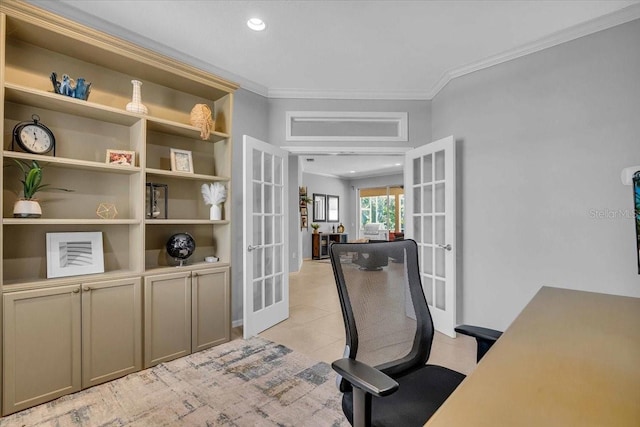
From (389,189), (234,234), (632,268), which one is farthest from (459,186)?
(389,189)

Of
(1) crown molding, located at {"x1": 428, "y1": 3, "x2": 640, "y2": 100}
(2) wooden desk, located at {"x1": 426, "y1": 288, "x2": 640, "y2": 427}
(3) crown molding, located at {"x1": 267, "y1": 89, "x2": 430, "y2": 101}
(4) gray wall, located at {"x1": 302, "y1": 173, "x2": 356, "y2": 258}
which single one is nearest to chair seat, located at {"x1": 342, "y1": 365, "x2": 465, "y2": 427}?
(2) wooden desk, located at {"x1": 426, "y1": 288, "x2": 640, "y2": 427}

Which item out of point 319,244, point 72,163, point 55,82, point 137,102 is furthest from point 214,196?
point 319,244

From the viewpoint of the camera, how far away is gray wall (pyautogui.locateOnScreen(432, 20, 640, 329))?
2.34 m

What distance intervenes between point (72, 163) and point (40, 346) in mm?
1190

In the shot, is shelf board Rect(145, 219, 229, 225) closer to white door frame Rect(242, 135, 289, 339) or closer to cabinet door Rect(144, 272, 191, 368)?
white door frame Rect(242, 135, 289, 339)

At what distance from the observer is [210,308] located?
2.81m

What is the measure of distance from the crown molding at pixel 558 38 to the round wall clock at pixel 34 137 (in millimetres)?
3519

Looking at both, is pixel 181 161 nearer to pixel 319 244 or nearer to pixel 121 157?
pixel 121 157

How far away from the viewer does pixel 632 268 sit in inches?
89.2

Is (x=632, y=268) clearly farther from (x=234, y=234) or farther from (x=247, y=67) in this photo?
(x=247, y=67)

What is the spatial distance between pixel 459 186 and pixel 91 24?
3.53 metres

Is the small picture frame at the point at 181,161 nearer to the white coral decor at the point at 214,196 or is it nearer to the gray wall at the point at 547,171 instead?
the white coral decor at the point at 214,196

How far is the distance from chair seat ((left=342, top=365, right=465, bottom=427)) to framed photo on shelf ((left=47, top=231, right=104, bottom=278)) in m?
2.12

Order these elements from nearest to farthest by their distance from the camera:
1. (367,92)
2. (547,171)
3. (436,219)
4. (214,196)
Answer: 1. (547,171)
2. (214,196)
3. (436,219)
4. (367,92)
